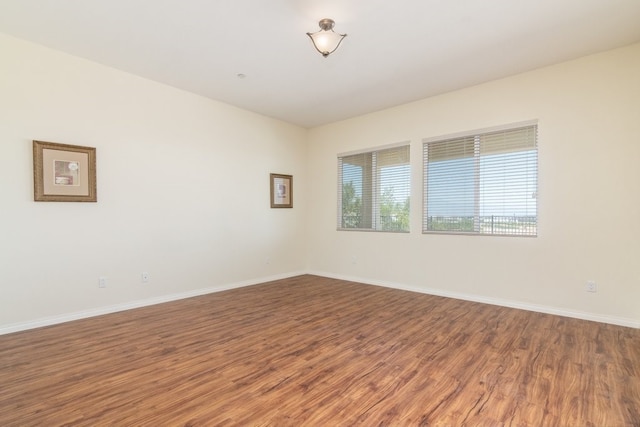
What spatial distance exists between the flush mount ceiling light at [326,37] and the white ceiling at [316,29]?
0.07m

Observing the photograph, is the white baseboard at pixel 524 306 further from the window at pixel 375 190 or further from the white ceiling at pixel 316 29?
the white ceiling at pixel 316 29

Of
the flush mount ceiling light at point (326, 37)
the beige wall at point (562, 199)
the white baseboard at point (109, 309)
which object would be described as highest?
the flush mount ceiling light at point (326, 37)

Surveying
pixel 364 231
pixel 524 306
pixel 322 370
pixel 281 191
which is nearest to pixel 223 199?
pixel 281 191

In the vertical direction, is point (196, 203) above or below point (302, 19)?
below

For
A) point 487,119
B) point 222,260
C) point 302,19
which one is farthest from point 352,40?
point 222,260

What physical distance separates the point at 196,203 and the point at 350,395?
3.52 metres

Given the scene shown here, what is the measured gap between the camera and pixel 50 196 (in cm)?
329

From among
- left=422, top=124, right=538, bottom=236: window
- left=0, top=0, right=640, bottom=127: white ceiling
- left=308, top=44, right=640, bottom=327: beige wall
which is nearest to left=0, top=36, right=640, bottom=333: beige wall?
left=308, top=44, right=640, bottom=327: beige wall

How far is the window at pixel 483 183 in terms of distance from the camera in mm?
3846

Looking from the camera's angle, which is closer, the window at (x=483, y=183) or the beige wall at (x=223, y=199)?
the beige wall at (x=223, y=199)

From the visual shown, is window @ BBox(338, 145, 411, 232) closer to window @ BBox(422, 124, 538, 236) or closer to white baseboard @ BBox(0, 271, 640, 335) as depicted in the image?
window @ BBox(422, 124, 538, 236)

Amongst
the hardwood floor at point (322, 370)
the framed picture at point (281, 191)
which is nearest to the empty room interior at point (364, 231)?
the hardwood floor at point (322, 370)

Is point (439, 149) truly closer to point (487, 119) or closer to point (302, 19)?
point (487, 119)

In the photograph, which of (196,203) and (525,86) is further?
(196,203)
